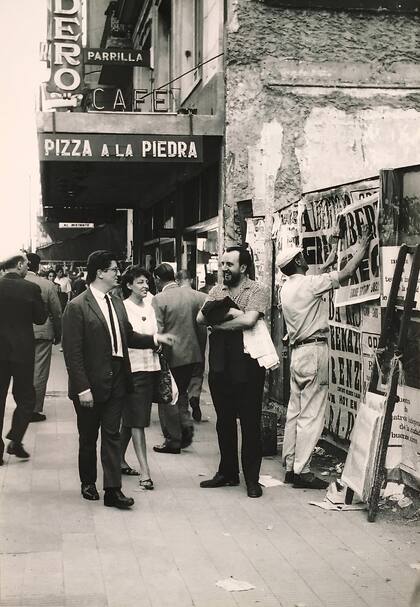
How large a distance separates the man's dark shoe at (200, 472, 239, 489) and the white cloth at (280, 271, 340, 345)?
50.5 inches

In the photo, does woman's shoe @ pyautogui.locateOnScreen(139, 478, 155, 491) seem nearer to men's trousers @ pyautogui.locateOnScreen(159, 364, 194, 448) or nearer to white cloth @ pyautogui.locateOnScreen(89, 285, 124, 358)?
white cloth @ pyautogui.locateOnScreen(89, 285, 124, 358)

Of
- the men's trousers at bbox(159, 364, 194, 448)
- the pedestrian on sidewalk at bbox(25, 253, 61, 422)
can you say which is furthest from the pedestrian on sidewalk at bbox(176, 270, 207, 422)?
the pedestrian on sidewalk at bbox(25, 253, 61, 422)

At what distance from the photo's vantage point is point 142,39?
21.5 meters

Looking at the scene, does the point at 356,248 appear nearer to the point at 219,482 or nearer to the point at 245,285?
the point at 245,285

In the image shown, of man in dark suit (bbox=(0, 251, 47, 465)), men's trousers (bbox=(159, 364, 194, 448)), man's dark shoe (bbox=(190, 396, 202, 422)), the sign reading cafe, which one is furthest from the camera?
the sign reading cafe

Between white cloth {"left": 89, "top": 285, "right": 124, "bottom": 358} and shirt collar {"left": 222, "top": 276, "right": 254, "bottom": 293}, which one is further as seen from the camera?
shirt collar {"left": 222, "top": 276, "right": 254, "bottom": 293}

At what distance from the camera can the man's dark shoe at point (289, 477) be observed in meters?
7.41

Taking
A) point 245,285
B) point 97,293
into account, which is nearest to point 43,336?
point 97,293

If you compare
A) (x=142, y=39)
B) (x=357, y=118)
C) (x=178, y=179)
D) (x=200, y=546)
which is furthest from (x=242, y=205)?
(x=142, y=39)

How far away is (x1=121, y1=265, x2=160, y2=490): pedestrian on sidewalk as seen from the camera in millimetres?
7160

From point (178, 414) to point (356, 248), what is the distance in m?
2.58

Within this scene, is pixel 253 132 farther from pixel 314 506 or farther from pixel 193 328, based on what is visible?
pixel 314 506

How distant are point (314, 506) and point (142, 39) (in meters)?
17.0

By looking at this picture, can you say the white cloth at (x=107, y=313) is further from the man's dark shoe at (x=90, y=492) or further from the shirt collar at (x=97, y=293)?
the man's dark shoe at (x=90, y=492)
